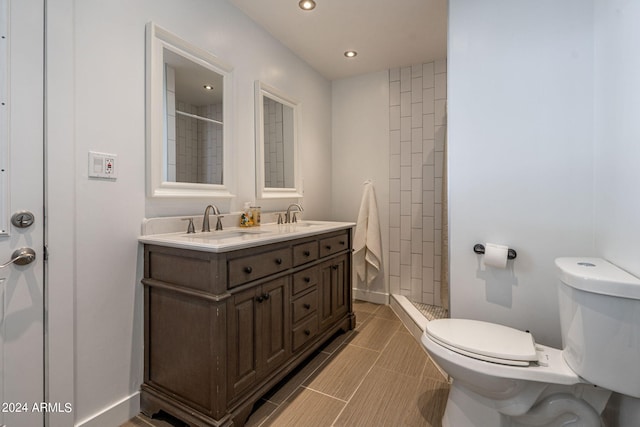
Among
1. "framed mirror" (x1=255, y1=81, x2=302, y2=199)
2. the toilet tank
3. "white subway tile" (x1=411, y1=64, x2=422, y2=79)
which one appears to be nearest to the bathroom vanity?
"framed mirror" (x1=255, y1=81, x2=302, y2=199)

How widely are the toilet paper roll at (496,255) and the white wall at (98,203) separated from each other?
5.56 feet

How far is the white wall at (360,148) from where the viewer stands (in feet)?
10.1

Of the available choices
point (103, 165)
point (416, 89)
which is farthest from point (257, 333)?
point (416, 89)

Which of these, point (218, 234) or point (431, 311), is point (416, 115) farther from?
point (218, 234)

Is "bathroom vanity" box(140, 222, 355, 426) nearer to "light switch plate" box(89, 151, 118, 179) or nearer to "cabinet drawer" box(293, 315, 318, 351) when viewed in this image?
"cabinet drawer" box(293, 315, 318, 351)

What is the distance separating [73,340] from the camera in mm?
1265

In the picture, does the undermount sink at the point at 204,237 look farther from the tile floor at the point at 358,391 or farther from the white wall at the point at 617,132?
the white wall at the point at 617,132

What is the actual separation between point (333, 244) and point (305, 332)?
2.12ft

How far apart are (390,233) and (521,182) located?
5.24 ft

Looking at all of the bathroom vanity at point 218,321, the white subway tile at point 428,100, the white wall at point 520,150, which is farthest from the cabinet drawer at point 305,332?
the white subway tile at point 428,100

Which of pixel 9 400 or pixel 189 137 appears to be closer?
pixel 9 400

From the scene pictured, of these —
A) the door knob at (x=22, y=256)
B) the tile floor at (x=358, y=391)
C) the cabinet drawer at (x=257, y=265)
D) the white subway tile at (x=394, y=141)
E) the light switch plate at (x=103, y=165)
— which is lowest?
the tile floor at (x=358, y=391)

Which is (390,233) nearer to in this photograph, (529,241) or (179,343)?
(529,241)

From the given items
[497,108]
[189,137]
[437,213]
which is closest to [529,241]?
[497,108]
